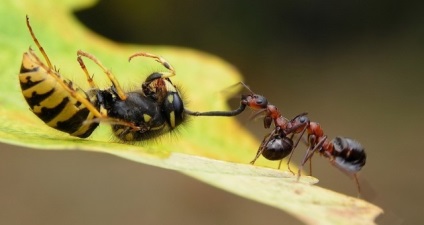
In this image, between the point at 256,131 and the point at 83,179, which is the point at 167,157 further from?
the point at 256,131

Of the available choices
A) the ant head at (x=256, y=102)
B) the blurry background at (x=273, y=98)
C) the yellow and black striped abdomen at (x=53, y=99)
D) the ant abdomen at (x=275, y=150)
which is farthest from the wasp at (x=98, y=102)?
the blurry background at (x=273, y=98)

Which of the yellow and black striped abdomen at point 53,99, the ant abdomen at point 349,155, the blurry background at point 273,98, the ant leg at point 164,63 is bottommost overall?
the blurry background at point 273,98

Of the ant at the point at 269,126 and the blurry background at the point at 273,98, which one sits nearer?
the ant at the point at 269,126

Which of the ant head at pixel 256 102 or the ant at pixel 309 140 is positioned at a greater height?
the ant head at pixel 256 102

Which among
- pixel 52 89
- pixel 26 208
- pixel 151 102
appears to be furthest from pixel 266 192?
pixel 26 208

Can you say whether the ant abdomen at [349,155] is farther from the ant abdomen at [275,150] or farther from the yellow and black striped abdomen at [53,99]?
the yellow and black striped abdomen at [53,99]

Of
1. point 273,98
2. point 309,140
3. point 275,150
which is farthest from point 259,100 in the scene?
point 273,98

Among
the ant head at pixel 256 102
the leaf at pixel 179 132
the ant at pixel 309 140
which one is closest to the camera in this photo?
the leaf at pixel 179 132
